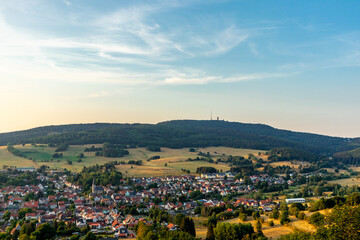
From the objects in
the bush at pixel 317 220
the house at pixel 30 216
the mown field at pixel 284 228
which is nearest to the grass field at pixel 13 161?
the house at pixel 30 216

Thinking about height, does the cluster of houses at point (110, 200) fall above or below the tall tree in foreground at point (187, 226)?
below

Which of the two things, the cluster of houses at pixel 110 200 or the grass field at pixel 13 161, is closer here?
the cluster of houses at pixel 110 200

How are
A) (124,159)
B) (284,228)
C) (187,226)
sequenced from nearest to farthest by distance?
(187,226) < (284,228) < (124,159)

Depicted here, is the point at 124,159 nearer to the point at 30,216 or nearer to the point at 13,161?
the point at 13,161

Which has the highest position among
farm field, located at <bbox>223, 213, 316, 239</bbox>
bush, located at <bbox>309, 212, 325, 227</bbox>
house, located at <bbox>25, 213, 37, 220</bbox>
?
bush, located at <bbox>309, 212, 325, 227</bbox>

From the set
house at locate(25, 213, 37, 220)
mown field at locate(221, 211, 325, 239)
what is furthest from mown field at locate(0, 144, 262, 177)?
mown field at locate(221, 211, 325, 239)

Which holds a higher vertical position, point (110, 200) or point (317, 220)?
point (317, 220)

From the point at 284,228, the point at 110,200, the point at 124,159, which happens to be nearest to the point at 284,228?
the point at 284,228

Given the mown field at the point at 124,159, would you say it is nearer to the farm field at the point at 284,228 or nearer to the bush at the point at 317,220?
the farm field at the point at 284,228

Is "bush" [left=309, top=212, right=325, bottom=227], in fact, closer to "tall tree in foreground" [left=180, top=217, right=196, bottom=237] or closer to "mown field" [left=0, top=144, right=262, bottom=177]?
"tall tree in foreground" [left=180, top=217, right=196, bottom=237]
